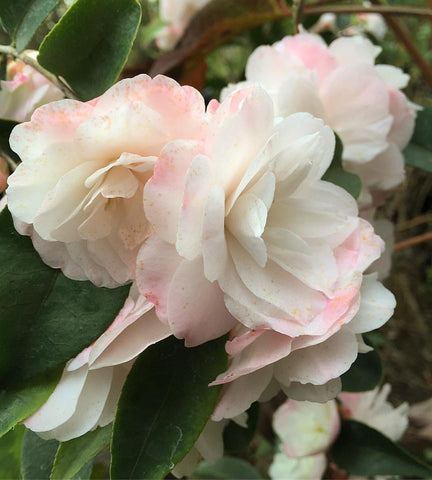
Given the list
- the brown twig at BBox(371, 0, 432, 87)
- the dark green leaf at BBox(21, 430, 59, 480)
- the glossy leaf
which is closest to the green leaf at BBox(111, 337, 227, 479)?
the dark green leaf at BBox(21, 430, 59, 480)

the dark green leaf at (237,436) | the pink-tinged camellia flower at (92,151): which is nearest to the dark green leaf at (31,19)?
the pink-tinged camellia flower at (92,151)

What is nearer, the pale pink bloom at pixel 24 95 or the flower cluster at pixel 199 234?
the flower cluster at pixel 199 234

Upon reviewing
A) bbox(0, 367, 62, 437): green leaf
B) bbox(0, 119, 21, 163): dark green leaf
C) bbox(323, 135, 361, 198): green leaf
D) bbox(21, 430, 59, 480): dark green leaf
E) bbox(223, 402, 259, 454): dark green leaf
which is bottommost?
bbox(223, 402, 259, 454): dark green leaf

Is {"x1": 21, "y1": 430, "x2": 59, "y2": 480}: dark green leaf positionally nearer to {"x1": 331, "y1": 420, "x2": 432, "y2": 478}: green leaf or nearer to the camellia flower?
the camellia flower

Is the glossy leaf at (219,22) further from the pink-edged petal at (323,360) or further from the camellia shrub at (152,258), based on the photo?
the pink-edged petal at (323,360)

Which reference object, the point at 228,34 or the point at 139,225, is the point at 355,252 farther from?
the point at 228,34

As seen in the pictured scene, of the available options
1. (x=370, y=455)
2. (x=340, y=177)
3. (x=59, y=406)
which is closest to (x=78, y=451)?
(x=59, y=406)

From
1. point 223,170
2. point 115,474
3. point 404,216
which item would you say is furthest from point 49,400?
point 404,216
